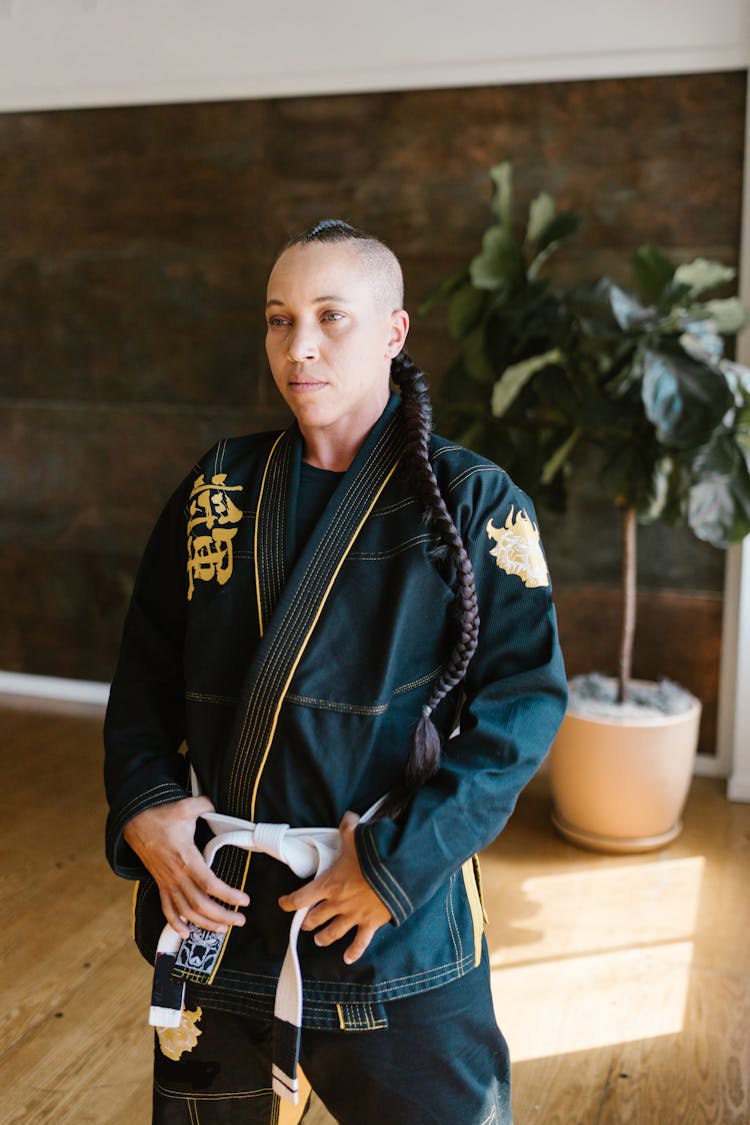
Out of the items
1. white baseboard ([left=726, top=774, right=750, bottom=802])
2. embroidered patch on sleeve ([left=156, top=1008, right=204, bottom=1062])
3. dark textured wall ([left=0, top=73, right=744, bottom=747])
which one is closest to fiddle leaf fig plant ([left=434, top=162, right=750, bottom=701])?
dark textured wall ([left=0, top=73, right=744, bottom=747])

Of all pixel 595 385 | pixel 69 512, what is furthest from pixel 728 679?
pixel 69 512

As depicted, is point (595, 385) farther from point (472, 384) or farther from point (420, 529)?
point (420, 529)

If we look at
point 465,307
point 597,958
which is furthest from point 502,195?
point 597,958

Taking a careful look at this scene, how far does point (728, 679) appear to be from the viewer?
141 inches

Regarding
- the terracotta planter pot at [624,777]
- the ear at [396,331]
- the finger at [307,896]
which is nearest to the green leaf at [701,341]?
the terracotta planter pot at [624,777]

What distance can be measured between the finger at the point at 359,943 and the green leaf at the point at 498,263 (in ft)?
7.61

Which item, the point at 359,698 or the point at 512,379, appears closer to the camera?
the point at 359,698

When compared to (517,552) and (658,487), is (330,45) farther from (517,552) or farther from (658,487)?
(517,552)

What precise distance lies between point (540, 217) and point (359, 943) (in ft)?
8.38

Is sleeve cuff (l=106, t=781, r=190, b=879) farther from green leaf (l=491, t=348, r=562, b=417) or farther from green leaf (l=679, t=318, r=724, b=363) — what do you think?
green leaf (l=679, t=318, r=724, b=363)

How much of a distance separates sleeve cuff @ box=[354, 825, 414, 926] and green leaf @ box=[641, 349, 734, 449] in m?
1.86

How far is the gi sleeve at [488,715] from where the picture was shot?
1100mm

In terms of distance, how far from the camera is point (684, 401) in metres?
2.73

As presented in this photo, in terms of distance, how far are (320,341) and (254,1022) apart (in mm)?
759
